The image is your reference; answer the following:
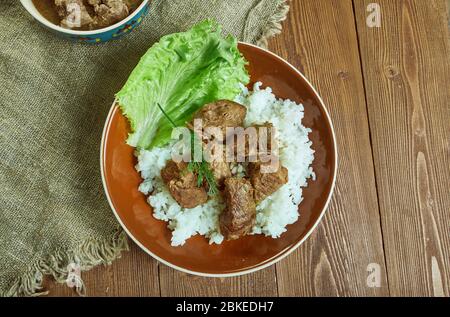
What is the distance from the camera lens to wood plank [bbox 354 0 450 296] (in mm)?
2592

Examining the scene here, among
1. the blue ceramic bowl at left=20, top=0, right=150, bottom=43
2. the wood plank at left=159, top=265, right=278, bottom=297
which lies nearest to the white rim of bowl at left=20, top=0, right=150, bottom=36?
the blue ceramic bowl at left=20, top=0, right=150, bottom=43

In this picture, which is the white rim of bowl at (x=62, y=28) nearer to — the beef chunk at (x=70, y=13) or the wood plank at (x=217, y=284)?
the beef chunk at (x=70, y=13)

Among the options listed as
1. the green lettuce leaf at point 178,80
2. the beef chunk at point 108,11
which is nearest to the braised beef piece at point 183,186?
the green lettuce leaf at point 178,80

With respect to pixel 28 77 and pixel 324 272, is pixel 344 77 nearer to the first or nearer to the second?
pixel 324 272

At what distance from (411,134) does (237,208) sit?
105 cm

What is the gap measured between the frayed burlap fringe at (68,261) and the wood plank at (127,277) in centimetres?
4

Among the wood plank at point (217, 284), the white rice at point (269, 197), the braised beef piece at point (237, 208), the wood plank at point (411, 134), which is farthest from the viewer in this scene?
the wood plank at point (411, 134)

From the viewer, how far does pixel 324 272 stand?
2555mm

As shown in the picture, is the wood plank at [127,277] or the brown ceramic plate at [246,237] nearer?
the brown ceramic plate at [246,237]

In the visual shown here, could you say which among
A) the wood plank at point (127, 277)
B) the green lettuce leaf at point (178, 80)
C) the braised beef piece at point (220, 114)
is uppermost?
the green lettuce leaf at point (178, 80)

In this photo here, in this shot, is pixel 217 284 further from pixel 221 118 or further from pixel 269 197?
pixel 221 118

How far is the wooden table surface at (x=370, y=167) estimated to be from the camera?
2.52m

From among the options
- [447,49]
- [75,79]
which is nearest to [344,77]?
[447,49]

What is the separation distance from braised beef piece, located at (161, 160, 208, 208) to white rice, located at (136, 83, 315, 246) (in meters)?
0.06
